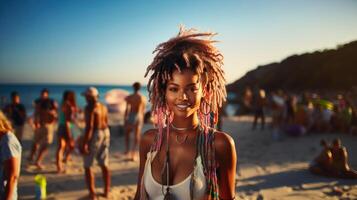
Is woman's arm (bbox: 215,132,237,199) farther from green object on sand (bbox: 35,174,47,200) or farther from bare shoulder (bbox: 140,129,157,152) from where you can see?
green object on sand (bbox: 35,174,47,200)

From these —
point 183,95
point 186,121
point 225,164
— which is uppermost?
point 183,95

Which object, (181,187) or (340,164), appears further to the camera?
(340,164)

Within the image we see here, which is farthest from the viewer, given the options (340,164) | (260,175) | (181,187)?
(260,175)

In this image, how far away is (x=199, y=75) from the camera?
146 cm

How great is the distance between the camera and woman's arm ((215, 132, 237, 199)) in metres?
1.43

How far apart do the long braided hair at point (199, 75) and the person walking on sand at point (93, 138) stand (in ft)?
10.2

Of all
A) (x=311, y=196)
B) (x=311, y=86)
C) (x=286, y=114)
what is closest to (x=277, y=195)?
(x=311, y=196)

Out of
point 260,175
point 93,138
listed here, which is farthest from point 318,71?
point 93,138

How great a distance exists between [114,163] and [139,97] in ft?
6.53

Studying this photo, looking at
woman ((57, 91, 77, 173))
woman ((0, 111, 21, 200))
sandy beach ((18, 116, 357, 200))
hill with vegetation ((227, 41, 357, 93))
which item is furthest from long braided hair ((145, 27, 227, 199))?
hill with vegetation ((227, 41, 357, 93))

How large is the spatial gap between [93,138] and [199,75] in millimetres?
3603

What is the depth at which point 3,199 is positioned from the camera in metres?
2.32

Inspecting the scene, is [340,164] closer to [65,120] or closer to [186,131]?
[186,131]

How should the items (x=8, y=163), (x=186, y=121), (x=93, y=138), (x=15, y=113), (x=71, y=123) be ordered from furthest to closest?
1. (x=71, y=123)
2. (x=15, y=113)
3. (x=93, y=138)
4. (x=8, y=163)
5. (x=186, y=121)
